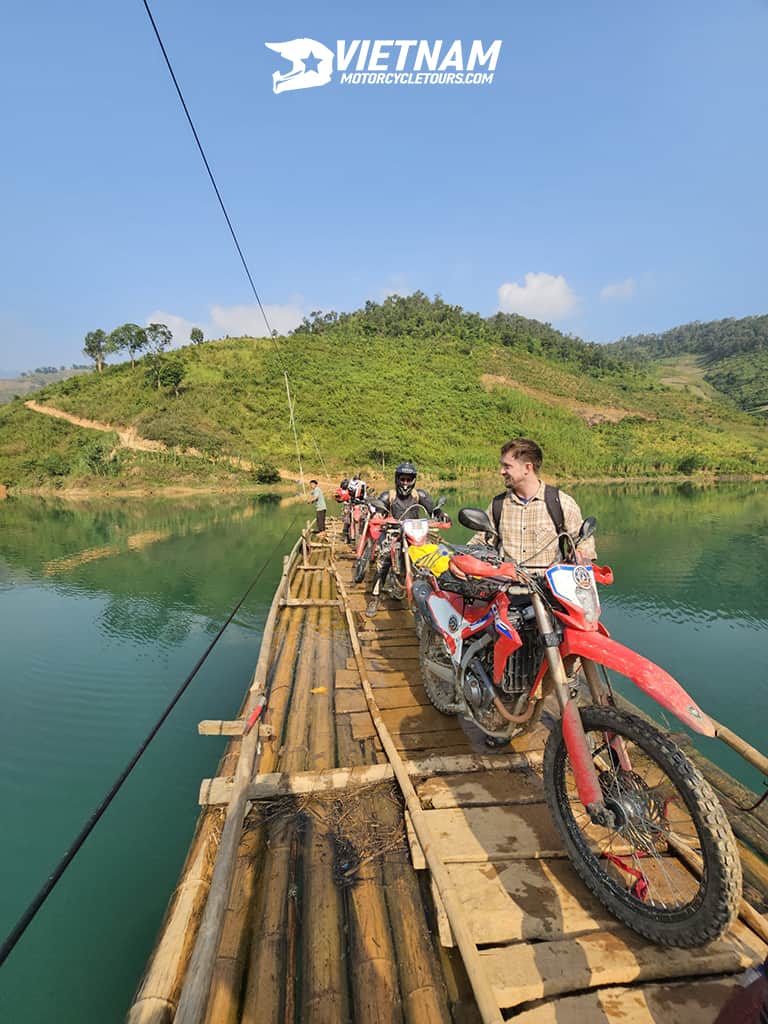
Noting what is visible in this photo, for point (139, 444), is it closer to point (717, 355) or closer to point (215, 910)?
point (215, 910)

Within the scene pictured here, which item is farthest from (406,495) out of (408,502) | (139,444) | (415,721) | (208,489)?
(139,444)

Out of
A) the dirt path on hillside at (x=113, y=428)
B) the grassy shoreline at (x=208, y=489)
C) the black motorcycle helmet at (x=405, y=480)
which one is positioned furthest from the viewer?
the dirt path on hillside at (x=113, y=428)

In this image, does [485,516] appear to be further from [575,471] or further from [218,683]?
[575,471]

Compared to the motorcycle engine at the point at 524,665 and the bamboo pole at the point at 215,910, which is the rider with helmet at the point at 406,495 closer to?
the motorcycle engine at the point at 524,665

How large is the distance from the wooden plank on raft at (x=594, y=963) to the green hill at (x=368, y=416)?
29.8 metres

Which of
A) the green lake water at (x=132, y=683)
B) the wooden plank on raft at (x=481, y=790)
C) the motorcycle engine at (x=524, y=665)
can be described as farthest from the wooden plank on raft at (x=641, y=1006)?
the green lake water at (x=132, y=683)

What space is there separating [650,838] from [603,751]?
378 millimetres

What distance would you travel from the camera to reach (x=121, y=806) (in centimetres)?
520

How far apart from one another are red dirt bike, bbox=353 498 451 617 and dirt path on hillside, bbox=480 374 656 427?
177 ft

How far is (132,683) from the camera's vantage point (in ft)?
25.7

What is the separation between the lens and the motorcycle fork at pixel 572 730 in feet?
6.86

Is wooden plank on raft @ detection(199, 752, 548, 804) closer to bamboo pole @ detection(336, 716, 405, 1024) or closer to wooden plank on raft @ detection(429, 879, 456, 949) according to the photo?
bamboo pole @ detection(336, 716, 405, 1024)

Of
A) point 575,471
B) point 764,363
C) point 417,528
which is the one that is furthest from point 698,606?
point 764,363

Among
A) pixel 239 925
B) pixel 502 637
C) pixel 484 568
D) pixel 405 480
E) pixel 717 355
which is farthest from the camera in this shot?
pixel 717 355
